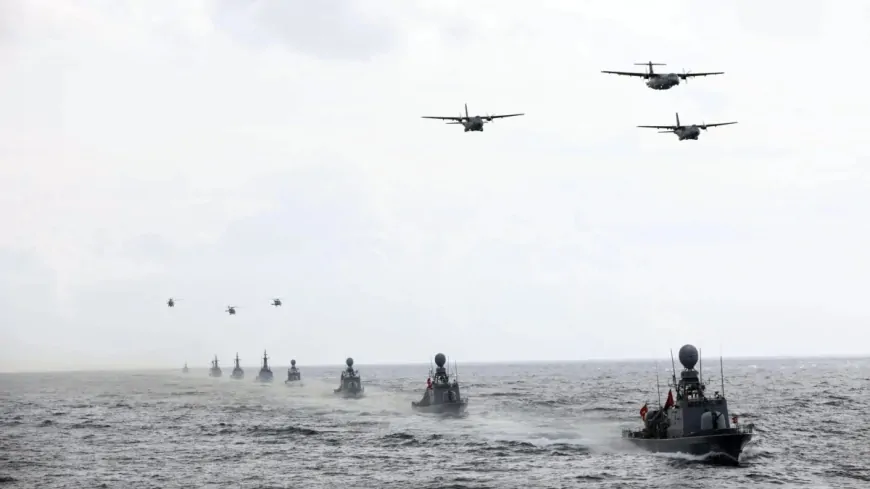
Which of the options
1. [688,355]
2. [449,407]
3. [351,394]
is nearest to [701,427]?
[688,355]

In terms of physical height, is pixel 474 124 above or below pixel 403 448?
above

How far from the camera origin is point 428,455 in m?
74.2

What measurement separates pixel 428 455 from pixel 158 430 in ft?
131

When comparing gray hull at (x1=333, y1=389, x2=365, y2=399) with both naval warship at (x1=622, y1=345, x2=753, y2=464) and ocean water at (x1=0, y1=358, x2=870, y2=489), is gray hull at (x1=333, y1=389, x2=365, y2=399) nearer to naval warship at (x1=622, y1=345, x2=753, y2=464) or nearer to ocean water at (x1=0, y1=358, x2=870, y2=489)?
ocean water at (x1=0, y1=358, x2=870, y2=489)

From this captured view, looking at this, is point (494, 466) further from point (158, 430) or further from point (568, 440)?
point (158, 430)

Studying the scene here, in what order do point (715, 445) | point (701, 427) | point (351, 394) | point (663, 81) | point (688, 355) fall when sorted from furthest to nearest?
point (351, 394) < point (663, 81) < point (688, 355) < point (701, 427) < point (715, 445)

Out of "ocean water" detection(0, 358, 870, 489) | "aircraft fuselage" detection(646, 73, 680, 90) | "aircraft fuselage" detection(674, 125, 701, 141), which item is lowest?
"ocean water" detection(0, 358, 870, 489)

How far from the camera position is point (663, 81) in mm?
73375

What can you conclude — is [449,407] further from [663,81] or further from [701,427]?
[663,81]

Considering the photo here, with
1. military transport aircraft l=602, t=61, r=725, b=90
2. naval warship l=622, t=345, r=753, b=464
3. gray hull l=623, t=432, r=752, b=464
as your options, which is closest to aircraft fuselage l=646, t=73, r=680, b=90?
military transport aircraft l=602, t=61, r=725, b=90

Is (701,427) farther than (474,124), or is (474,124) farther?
(474,124)

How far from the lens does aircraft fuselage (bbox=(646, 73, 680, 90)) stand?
73250 millimetres

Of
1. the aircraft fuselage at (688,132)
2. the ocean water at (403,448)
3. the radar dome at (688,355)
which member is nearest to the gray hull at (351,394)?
the ocean water at (403,448)

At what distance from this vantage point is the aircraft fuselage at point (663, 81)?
7325 centimetres
